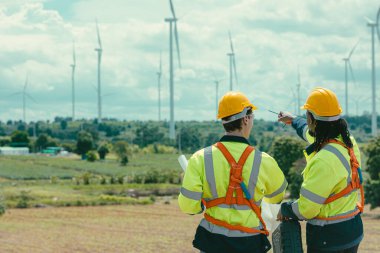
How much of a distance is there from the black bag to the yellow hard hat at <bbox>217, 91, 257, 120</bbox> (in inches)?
47.9

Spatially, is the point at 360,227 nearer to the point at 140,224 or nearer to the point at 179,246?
the point at 179,246

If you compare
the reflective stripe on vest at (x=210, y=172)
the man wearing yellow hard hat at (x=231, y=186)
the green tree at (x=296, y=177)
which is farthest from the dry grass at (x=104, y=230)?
the reflective stripe on vest at (x=210, y=172)

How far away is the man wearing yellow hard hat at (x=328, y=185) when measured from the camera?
7.25m

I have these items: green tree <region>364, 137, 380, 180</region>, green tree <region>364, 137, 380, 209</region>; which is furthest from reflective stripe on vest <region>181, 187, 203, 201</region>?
green tree <region>364, 137, 380, 180</region>

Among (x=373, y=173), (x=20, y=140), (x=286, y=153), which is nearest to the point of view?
(x=373, y=173)

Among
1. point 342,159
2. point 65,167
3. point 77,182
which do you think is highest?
point 342,159

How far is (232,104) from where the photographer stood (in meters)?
7.28

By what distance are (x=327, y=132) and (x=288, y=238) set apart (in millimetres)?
1126

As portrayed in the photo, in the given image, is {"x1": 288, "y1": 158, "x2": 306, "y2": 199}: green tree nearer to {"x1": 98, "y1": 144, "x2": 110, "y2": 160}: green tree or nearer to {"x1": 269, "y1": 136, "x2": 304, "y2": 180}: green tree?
{"x1": 269, "y1": 136, "x2": 304, "y2": 180}: green tree

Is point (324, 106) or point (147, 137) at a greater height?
point (324, 106)

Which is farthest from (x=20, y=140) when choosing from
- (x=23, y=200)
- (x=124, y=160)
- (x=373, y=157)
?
(x=373, y=157)

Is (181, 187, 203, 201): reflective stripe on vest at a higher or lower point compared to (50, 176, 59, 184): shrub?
higher

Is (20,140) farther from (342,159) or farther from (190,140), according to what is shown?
(342,159)

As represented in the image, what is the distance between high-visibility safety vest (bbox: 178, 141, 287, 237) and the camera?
7.11 metres
